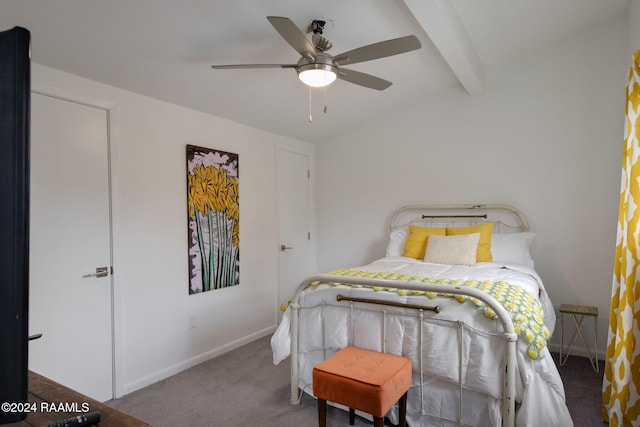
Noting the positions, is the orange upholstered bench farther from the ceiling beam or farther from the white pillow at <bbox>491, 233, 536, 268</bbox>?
the ceiling beam

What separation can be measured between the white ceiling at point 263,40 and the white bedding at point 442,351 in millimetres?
1717

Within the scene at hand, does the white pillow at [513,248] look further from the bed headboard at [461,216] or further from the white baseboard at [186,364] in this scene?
the white baseboard at [186,364]

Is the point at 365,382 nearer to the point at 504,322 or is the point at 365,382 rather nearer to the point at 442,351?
the point at 442,351

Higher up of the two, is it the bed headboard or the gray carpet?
the bed headboard

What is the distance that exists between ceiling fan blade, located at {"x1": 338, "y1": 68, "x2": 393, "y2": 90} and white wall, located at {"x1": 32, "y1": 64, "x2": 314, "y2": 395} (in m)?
1.53

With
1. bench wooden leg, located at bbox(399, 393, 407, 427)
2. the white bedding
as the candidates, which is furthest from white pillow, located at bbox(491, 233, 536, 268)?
bench wooden leg, located at bbox(399, 393, 407, 427)

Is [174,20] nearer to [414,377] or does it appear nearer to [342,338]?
[342,338]

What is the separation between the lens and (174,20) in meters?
2.09

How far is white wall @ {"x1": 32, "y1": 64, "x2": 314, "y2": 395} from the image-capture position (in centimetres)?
261

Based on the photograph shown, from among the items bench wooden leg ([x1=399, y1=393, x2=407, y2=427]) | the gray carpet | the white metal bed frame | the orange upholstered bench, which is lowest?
the gray carpet

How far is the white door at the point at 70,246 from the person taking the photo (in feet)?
7.18

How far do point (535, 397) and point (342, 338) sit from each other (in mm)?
1054

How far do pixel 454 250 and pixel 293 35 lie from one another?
233 centimetres

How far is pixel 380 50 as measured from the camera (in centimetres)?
197
